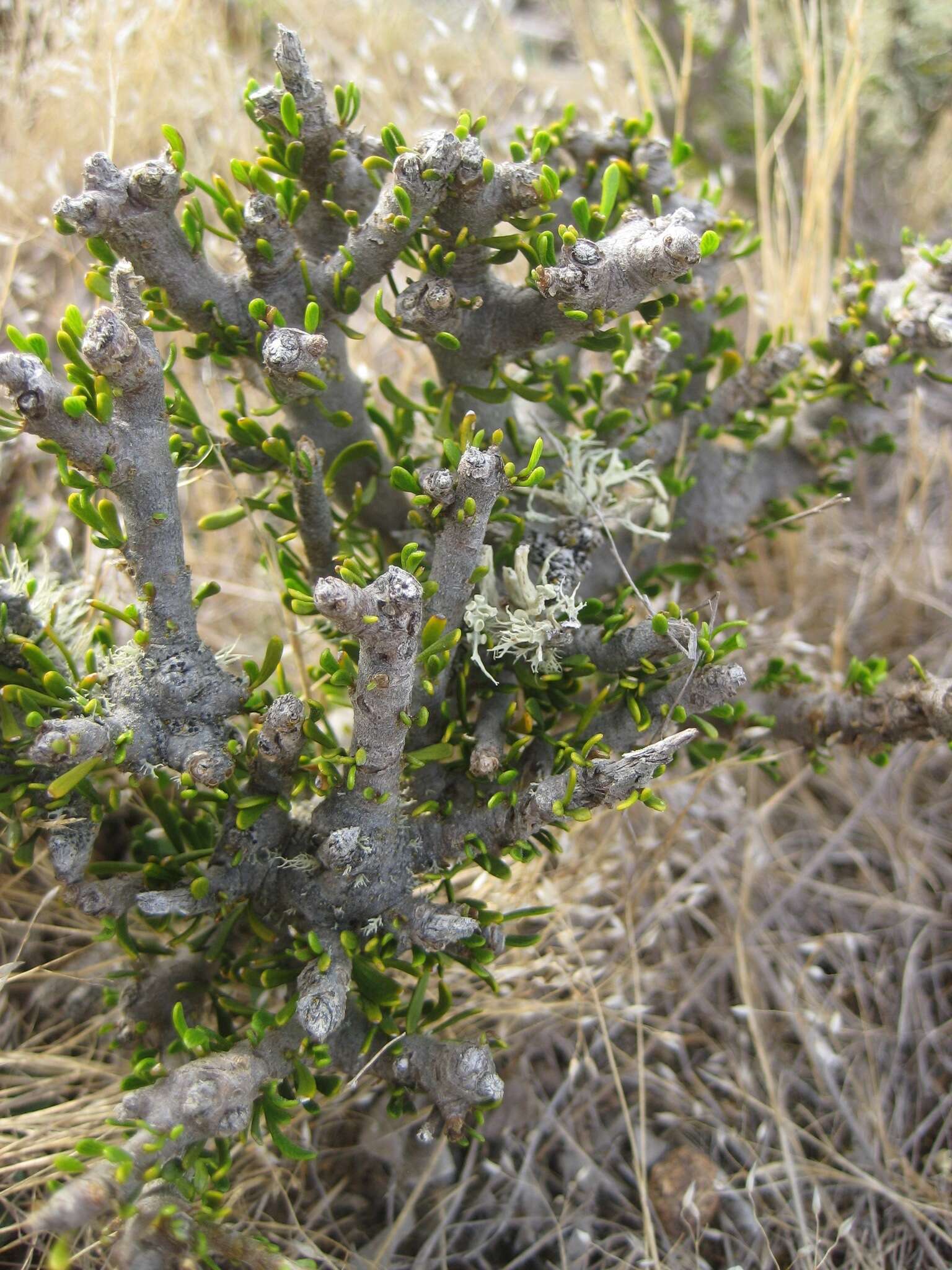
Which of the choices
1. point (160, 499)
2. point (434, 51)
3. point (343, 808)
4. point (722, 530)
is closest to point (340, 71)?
point (434, 51)

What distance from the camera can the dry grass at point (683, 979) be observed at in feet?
6.28

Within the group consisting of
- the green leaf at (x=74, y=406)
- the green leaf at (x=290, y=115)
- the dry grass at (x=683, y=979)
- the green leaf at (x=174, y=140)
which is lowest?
the dry grass at (x=683, y=979)

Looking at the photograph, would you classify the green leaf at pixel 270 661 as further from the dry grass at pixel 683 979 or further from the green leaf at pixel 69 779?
the dry grass at pixel 683 979

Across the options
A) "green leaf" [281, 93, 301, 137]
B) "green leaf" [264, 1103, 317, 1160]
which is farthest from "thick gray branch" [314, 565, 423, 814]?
"green leaf" [281, 93, 301, 137]

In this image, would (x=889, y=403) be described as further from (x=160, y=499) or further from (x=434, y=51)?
(x=434, y=51)

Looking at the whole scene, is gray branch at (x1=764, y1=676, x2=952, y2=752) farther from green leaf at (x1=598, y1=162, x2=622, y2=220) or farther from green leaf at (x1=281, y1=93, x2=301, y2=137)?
green leaf at (x1=281, y1=93, x2=301, y2=137)

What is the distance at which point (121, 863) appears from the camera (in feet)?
5.08

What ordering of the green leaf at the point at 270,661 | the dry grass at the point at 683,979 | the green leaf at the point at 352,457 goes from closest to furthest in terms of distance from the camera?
the green leaf at the point at 270,661 < the green leaf at the point at 352,457 < the dry grass at the point at 683,979

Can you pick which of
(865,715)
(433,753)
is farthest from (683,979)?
(433,753)

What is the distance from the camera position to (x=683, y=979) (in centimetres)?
236

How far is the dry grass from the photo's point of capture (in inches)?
75.4

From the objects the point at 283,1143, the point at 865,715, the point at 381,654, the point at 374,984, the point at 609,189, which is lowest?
the point at 283,1143

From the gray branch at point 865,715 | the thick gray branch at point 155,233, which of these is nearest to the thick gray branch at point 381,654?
the thick gray branch at point 155,233

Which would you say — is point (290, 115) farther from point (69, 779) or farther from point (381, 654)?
point (69, 779)
